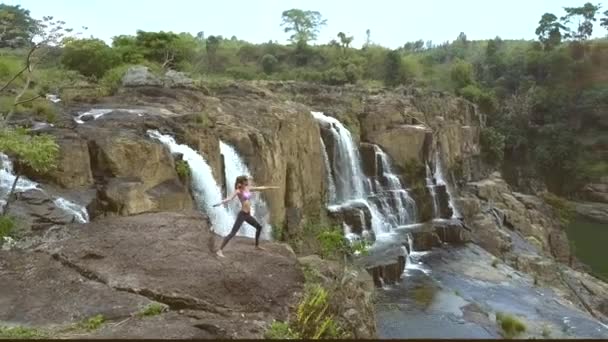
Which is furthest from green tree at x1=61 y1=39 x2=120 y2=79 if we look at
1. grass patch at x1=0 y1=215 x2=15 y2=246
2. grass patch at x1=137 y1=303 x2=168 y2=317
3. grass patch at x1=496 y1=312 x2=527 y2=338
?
grass patch at x1=137 y1=303 x2=168 y2=317

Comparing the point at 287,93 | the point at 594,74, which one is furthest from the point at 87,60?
the point at 594,74

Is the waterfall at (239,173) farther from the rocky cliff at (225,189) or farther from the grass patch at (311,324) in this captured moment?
the grass patch at (311,324)

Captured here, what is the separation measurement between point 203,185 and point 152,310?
7.29 metres

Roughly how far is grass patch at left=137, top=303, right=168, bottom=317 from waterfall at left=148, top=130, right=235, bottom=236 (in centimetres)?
676

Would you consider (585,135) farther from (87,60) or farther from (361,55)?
(87,60)

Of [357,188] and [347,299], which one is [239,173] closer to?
[357,188]

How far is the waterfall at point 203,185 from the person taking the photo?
14.0 m

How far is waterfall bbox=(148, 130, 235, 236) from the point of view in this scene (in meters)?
14.0

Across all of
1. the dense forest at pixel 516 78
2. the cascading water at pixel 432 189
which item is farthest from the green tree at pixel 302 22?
the cascading water at pixel 432 189

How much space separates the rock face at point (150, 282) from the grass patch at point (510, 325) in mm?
6339

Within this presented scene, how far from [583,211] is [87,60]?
33.7 meters

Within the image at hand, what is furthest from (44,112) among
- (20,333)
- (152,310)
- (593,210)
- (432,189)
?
(593,210)

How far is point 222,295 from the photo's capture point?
7738 millimetres

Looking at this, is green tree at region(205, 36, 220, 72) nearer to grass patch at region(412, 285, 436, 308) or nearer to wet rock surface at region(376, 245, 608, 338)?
wet rock surface at region(376, 245, 608, 338)
